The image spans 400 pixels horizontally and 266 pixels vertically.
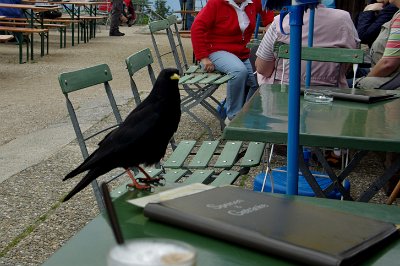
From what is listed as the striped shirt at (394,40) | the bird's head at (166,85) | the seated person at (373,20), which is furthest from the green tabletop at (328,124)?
the seated person at (373,20)

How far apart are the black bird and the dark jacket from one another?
527 cm

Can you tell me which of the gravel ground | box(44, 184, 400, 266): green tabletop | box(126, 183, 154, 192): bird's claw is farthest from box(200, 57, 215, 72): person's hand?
box(44, 184, 400, 266): green tabletop

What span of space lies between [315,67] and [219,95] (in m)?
4.27

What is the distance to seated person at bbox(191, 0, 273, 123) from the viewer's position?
22.3ft

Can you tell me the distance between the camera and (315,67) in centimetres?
532

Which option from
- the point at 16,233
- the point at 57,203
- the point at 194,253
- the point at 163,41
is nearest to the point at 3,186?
the point at 57,203

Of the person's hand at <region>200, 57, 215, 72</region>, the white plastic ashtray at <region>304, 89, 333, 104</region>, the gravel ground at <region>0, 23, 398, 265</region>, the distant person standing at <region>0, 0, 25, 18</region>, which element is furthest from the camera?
the distant person standing at <region>0, 0, 25, 18</region>

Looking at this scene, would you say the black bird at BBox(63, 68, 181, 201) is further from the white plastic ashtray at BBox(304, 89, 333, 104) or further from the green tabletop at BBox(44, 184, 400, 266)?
the white plastic ashtray at BBox(304, 89, 333, 104)

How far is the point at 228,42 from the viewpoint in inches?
277

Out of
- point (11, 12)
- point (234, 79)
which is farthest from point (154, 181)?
point (11, 12)

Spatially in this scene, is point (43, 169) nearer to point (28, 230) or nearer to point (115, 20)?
point (28, 230)

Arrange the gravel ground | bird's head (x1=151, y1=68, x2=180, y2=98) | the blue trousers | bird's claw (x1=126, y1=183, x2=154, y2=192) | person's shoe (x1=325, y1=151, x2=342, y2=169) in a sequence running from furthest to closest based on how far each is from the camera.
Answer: the blue trousers, person's shoe (x1=325, y1=151, x2=342, y2=169), the gravel ground, bird's head (x1=151, y1=68, x2=180, y2=98), bird's claw (x1=126, y1=183, x2=154, y2=192)

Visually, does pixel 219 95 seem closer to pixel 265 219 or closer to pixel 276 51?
pixel 276 51

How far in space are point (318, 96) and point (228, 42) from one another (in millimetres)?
3314
